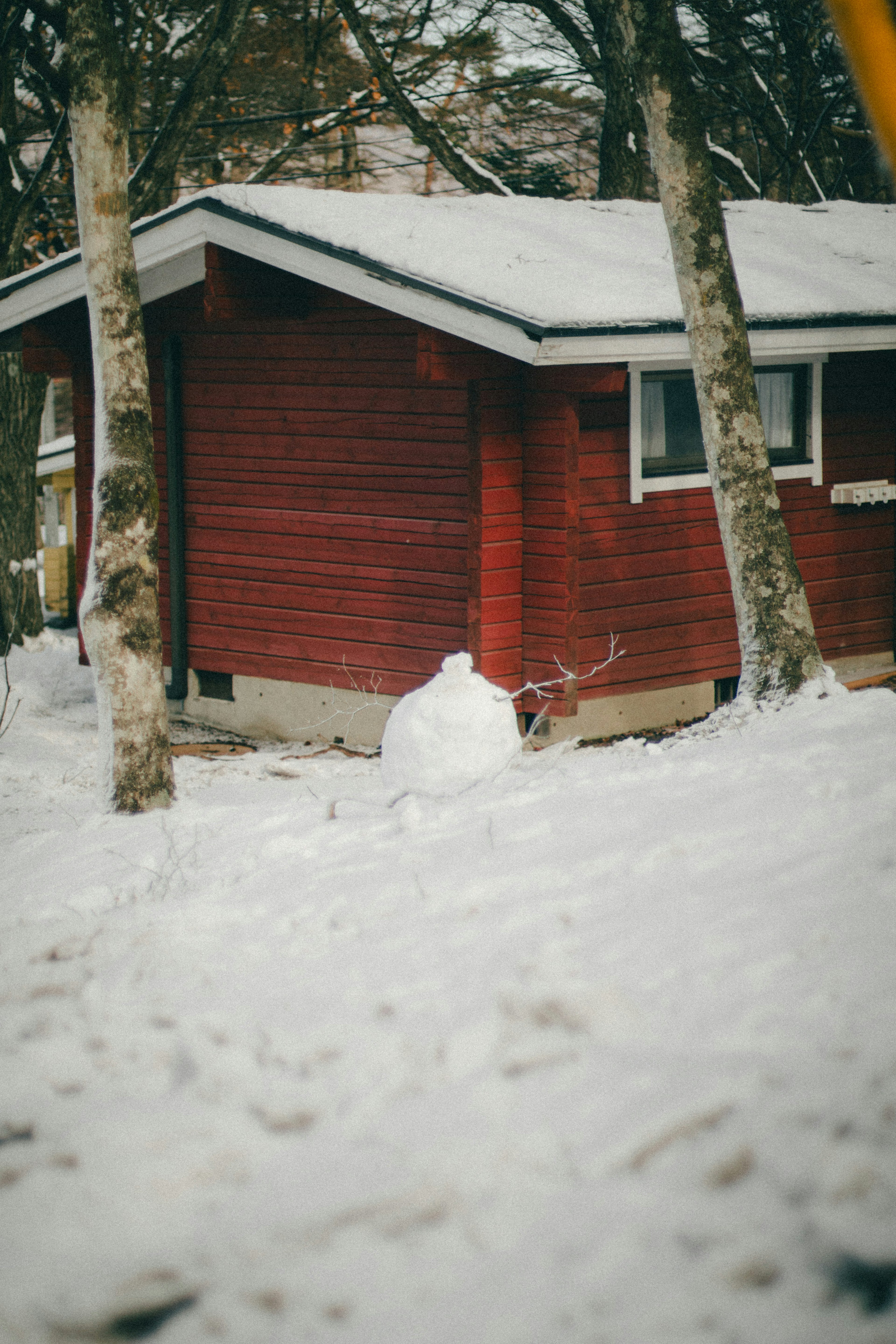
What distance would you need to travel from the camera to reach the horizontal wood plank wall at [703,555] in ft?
30.7

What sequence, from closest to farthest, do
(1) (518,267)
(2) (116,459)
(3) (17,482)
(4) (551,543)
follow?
(2) (116,459) → (1) (518,267) → (4) (551,543) → (3) (17,482)

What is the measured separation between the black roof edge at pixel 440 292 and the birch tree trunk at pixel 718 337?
57 cm

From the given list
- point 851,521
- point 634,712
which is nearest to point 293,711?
point 634,712

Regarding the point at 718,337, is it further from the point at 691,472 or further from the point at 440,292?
the point at 691,472

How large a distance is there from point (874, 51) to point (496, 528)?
7286 mm

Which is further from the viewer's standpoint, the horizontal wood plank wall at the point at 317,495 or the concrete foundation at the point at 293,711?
the concrete foundation at the point at 293,711

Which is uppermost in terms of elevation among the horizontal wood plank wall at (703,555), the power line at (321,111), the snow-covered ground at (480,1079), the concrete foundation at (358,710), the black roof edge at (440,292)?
the power line at (321,111)

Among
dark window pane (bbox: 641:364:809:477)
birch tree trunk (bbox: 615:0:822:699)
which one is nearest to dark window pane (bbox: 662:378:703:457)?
dark window pane (bbox: 641:364:809:477)

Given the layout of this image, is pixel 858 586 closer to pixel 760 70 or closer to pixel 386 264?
pixel 386 264

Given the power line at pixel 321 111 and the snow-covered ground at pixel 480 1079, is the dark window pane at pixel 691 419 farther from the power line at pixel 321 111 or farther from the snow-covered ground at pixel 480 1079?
the power line at pixel 321 111

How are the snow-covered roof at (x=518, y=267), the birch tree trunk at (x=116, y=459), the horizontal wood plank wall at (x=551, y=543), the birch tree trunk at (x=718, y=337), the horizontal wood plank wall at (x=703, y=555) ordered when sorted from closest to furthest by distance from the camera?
the birch tree trunk at (x=116, y=459), the birch tree trunk at (x=718, y=337), the snow-covered roof at (x=518, y=267), the horizontal wood plank wall at (x=551, y=543), the horizontal wood plank wall at (x=703, y=555)

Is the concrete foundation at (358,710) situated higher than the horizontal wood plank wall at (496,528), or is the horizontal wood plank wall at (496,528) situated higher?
the horizontal wood plank wall at (496,528)

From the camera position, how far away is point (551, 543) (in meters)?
9.12

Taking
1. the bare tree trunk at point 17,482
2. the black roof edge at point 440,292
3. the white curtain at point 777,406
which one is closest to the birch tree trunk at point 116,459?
the black roof edge at point 440,292
